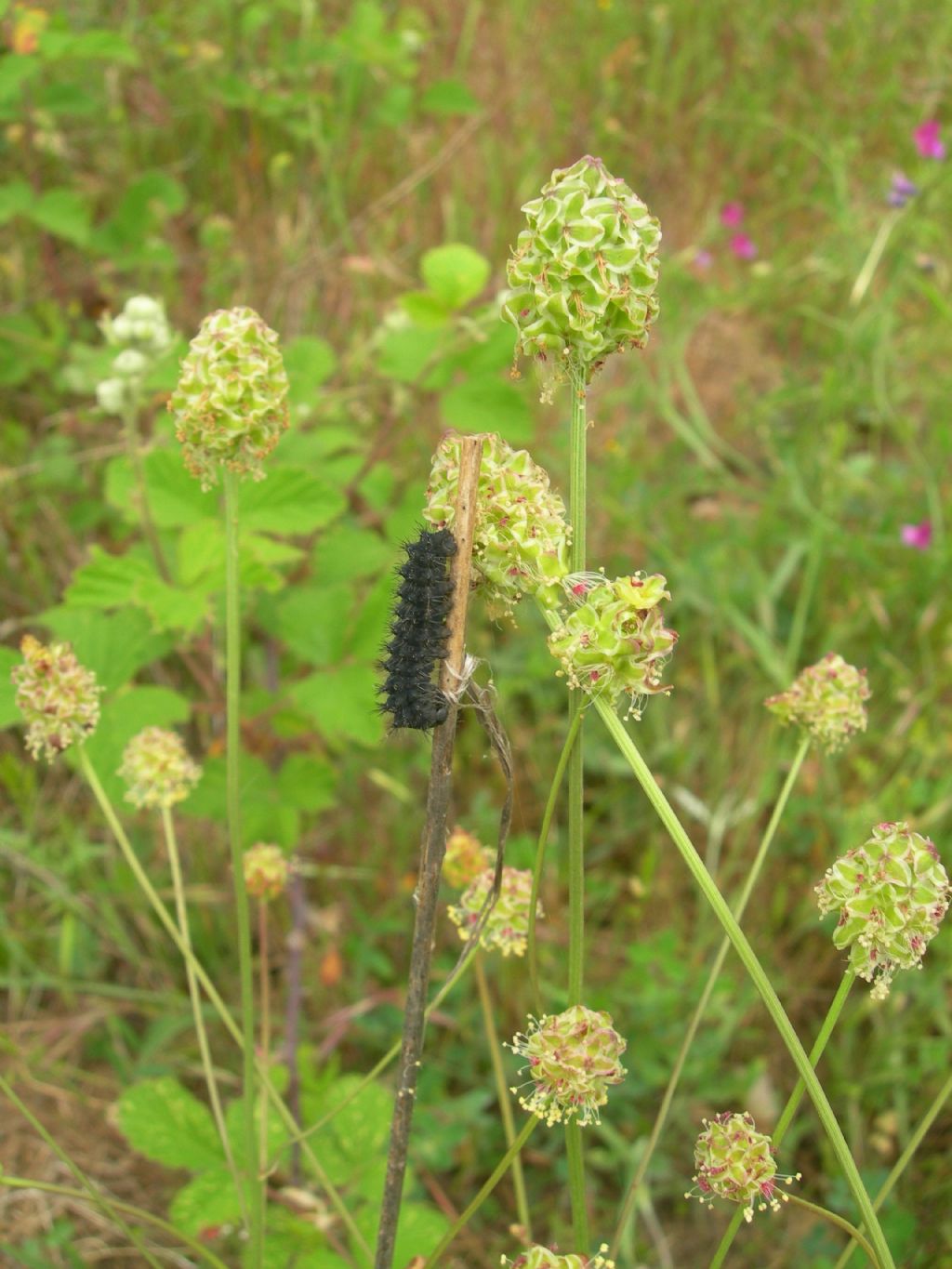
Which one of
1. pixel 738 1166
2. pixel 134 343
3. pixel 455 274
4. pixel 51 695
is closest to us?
pixel 738 1166

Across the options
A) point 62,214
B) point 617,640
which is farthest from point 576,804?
point 62,214

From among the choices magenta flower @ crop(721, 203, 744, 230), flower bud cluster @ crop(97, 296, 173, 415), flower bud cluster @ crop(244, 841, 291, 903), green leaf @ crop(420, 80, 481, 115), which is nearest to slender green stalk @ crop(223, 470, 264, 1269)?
flower bud cluster @ crop(244, 841, 291, 903)

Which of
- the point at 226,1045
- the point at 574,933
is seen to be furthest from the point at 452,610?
the point at 226,1045

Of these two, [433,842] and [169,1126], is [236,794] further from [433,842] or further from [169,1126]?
[169,1126]

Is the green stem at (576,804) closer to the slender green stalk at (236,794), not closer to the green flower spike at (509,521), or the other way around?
the green flower spike at (509,521)

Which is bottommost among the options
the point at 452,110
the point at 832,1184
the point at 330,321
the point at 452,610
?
the point at 832,1184

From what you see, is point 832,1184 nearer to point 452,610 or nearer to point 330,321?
point 452,610
